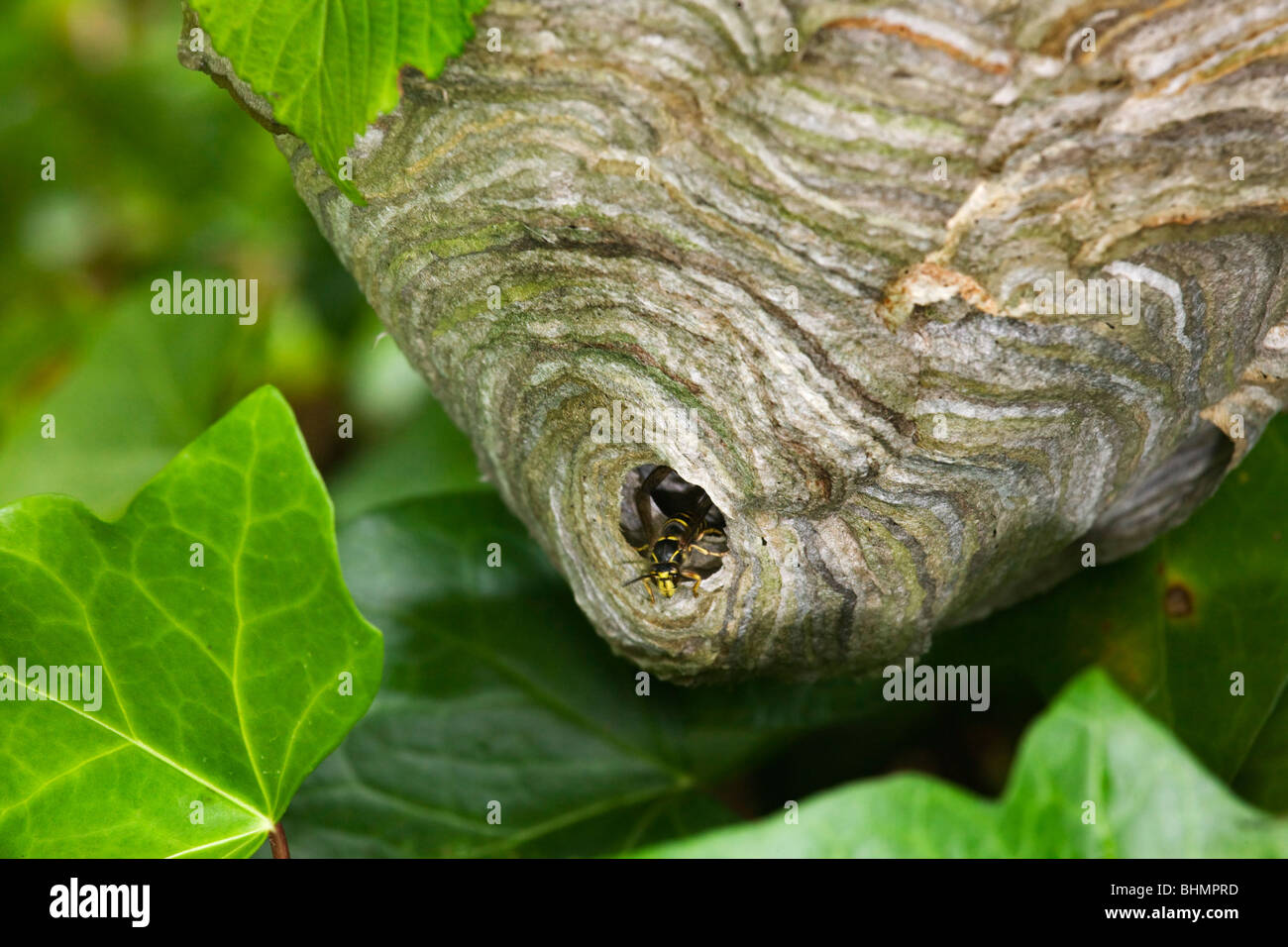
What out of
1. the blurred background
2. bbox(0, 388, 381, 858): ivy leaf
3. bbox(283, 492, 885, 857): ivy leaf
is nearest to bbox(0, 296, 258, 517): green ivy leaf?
the blurred background

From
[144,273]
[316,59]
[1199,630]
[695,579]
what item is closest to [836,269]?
[695,579]

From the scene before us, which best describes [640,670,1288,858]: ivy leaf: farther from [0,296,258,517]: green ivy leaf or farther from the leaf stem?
[0,296,258,517]: green ivy leaf

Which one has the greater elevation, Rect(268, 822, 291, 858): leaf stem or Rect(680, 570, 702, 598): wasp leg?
Rect(680, 570, 702, 598): wasp leg

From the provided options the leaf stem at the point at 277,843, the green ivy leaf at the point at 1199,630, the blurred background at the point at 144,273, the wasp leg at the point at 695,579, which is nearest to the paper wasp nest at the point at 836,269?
the wasp leg at the point at 695,579

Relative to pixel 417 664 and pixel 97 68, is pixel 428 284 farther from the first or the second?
pixel 97 68

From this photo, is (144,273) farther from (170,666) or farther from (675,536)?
(675,536)
